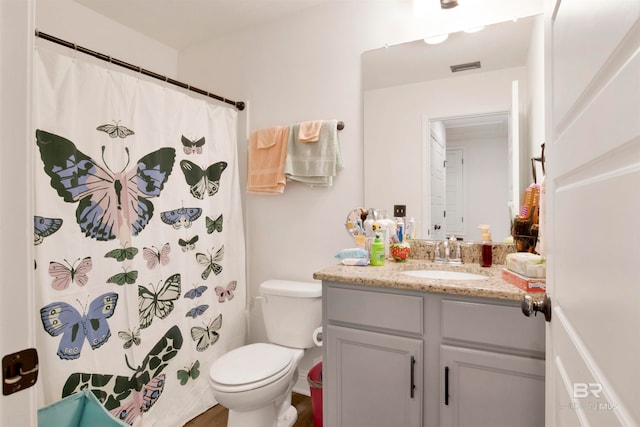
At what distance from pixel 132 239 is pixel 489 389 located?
1732 millimetres

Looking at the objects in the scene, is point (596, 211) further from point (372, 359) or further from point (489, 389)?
point (372, 359)

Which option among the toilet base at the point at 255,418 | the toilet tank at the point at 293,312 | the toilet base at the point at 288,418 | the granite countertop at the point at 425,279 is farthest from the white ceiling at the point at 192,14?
the toilet base at the point at 288,418

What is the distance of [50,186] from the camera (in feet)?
4.70

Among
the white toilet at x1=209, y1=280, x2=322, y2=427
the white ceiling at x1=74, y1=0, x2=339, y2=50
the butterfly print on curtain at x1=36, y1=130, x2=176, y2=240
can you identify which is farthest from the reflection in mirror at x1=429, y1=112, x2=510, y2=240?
the butterfly print on curtain at x1=36, y1=130, x2=176, y2=240

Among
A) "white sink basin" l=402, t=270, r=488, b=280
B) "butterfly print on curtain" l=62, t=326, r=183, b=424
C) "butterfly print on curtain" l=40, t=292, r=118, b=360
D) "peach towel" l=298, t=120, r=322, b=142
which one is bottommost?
"butterfly print on curtain" l=62, t=326, r=183, b=424

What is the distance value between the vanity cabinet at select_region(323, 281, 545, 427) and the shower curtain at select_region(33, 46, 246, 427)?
96cm

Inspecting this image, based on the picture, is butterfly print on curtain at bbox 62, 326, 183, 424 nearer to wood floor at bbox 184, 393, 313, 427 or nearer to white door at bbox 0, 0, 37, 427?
wood floor at bbox 184, 393, 313, 427

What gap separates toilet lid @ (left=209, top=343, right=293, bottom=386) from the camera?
1.53 meters

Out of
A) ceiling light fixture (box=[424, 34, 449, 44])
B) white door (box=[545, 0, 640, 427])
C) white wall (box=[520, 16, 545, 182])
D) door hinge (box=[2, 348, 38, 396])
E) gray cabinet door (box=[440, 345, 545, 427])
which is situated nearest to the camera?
white door (box=[545, 0, 640, 427])

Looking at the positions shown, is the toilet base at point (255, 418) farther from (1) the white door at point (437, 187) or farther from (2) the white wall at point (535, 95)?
(2) the white wall at point (535, 95)

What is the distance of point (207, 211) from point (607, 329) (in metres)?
2.00

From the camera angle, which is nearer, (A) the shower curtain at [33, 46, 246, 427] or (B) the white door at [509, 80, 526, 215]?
(A) the shower curtain at [33, 46, 246, 427]

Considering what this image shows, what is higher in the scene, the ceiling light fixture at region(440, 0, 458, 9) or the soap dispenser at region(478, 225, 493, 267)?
the ceiling light fixture at region(440, 0, 458, 9)

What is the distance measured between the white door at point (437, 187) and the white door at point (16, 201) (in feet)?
5.42
